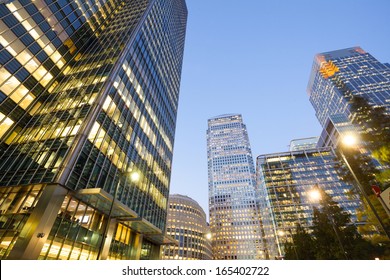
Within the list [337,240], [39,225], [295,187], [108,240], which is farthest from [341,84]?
[39,225]

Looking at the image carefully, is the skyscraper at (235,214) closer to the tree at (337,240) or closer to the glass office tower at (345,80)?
the glass office tower at (345,80)

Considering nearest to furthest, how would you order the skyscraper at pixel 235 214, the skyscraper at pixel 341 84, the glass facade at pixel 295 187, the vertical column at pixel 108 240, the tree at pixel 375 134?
the tree at pixel 375 134, the vertical column at pixel 108 240, the glass facade at pixel 295 187, the skyscraper at pixel 341 84, the skyscraper at pixel 235 214

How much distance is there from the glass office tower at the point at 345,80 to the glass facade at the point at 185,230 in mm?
110627

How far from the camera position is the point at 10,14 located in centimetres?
2333

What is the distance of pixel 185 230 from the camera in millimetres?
115062

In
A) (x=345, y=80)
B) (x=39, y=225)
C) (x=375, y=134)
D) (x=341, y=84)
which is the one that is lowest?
(x=39, y=225)

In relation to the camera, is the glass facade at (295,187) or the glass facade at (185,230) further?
the glass facade at (185,230)

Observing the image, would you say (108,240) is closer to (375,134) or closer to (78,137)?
(78,137)

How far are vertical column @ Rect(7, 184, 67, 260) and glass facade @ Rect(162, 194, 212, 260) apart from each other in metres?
103

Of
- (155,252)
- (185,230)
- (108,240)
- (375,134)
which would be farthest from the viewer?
(185,230)

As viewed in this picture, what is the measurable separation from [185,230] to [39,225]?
111m

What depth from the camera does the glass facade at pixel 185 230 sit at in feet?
356

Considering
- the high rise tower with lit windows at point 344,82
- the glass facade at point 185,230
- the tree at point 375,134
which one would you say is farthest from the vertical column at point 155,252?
the high rise tower with lit windows at point 344,82

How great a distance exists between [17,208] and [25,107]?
Result: 14.5 metres
